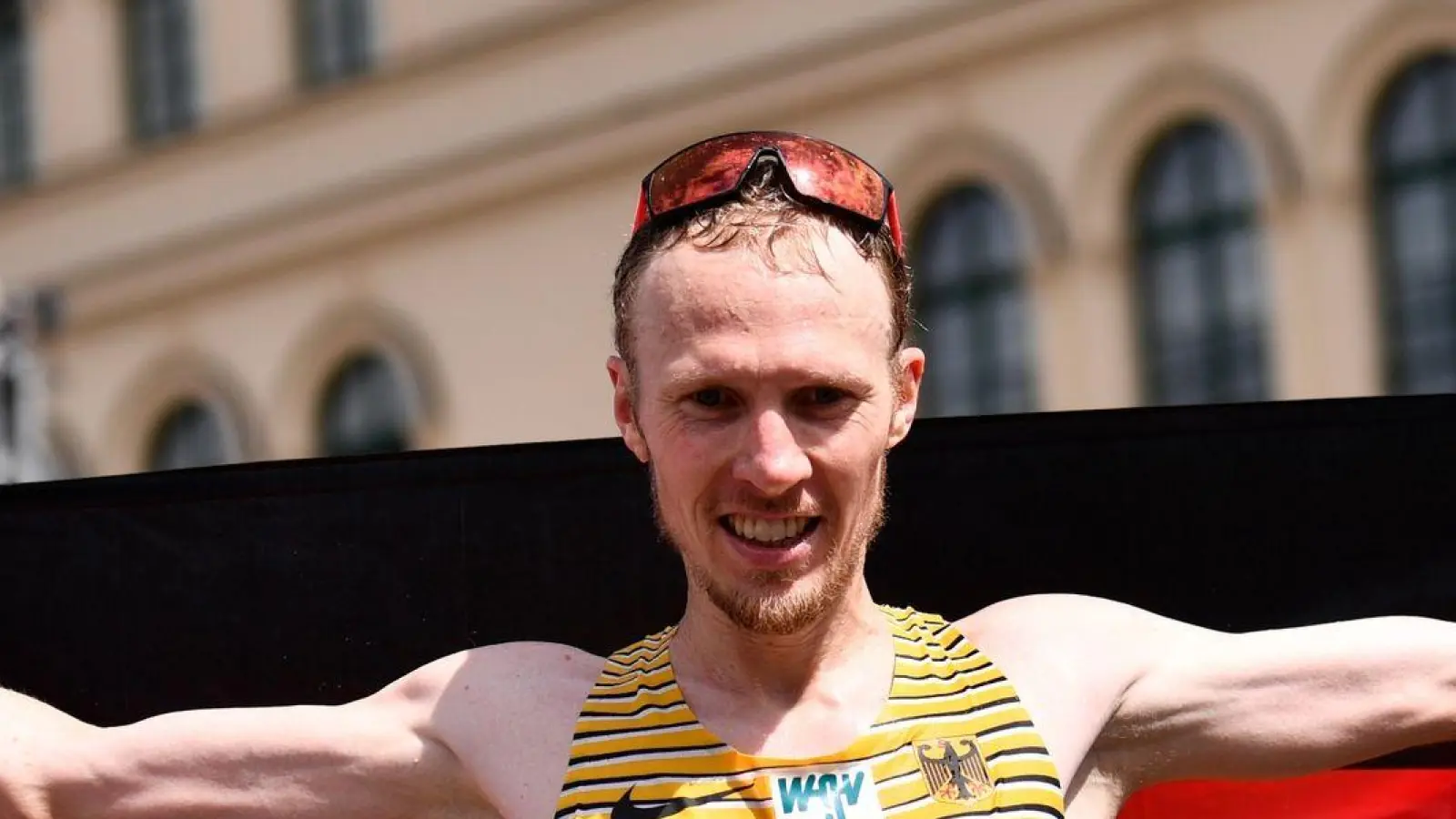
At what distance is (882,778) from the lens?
3301mm

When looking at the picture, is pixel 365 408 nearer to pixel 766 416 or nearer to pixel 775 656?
pixel 775 656

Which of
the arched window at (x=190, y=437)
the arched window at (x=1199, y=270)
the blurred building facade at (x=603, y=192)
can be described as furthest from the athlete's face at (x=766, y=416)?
the arched window at (x=190, y=437)

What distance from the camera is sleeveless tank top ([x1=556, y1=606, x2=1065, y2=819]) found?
327cm

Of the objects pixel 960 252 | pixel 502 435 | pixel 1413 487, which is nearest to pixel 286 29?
pixel 502 435

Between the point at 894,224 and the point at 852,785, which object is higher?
the point at 894,224

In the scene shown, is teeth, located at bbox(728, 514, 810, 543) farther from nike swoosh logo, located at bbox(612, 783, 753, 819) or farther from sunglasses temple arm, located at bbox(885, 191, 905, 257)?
sunglasses temple arm, located at bbox(885, 191, 905, 257)

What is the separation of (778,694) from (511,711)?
1.11 ft

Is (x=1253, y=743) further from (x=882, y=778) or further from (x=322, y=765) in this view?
(x=322, y=765)

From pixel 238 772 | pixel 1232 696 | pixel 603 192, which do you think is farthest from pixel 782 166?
pixel 603 192

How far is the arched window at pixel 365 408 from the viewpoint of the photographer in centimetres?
2357

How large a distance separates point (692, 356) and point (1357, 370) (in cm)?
1544

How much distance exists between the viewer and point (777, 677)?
3438 mm

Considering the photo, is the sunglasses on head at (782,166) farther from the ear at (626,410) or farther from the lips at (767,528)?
the lips at (767,528)

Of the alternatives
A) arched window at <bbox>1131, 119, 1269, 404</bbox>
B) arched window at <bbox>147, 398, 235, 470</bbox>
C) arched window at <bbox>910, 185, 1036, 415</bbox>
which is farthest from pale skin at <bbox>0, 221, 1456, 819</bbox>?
arched window at <bbox>147, 398, 235, 470</bbox>
